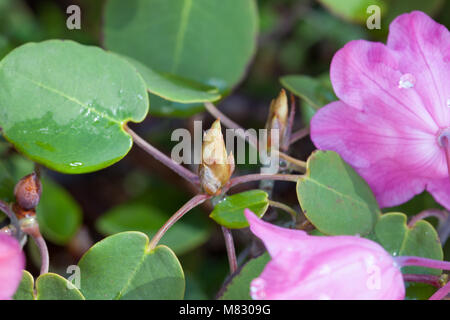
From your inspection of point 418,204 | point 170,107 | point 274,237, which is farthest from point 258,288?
point 418,204

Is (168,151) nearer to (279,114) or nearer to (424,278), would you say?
(279,114)

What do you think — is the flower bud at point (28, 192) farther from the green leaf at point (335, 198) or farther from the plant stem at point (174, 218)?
the green leaf at point (335, 198)

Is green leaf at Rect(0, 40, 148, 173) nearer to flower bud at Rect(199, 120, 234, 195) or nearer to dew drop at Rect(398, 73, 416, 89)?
flower bud at Rect(199, 120, 234, 195)

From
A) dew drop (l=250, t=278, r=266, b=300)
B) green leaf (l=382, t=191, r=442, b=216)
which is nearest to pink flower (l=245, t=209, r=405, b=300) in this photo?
dew drop (l=250, t=278, r=266, b=300)

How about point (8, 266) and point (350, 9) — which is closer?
point (8, 266)

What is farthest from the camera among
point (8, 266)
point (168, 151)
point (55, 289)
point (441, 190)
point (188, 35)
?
point (168, 151)
